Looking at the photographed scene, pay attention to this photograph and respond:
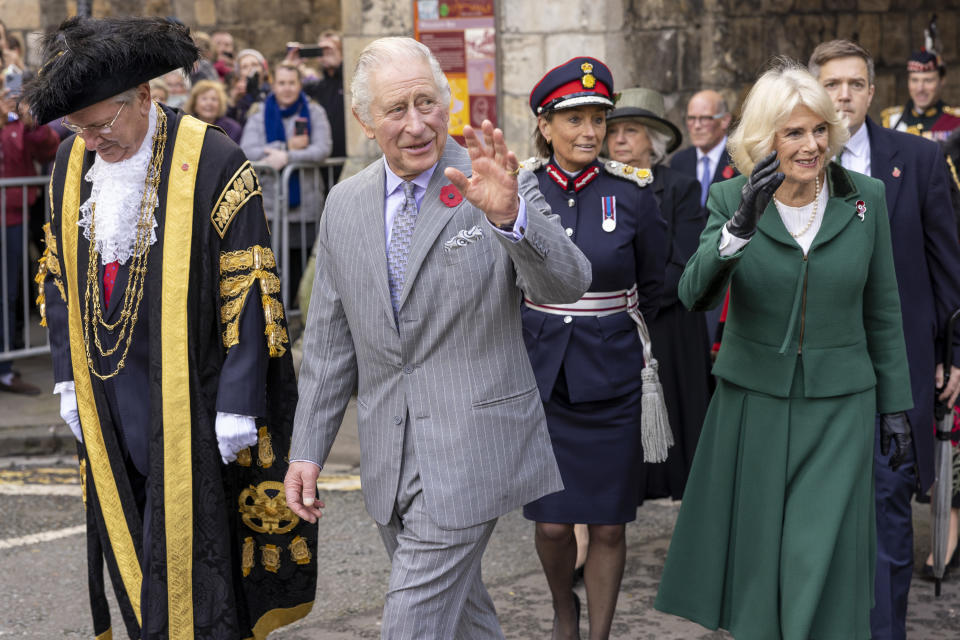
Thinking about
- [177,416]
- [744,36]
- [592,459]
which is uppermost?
[744,36]

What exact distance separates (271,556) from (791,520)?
1550 mm

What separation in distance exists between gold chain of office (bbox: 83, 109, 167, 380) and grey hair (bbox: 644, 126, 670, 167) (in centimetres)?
289

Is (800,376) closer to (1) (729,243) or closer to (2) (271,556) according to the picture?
(1) (729,243)

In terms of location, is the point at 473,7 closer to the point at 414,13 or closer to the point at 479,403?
the point at 414,13

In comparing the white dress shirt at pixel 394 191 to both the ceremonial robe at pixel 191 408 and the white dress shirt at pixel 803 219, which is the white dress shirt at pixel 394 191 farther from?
the white dress shirt at pixel 803 219

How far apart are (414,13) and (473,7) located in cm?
39

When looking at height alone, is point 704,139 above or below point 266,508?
above

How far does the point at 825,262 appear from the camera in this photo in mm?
4129

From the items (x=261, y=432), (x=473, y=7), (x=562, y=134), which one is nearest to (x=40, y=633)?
(x=261, y=432)

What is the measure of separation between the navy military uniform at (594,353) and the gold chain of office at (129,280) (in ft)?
4.37

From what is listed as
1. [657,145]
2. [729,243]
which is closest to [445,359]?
[729,243]

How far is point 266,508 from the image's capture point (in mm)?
4359

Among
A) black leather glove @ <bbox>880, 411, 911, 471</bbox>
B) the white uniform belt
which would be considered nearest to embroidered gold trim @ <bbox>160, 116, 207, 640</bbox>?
the white uniform belt

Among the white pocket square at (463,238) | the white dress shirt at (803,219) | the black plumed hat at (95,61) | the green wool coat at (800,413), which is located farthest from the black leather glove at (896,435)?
the black plumed hat at (95,61)
